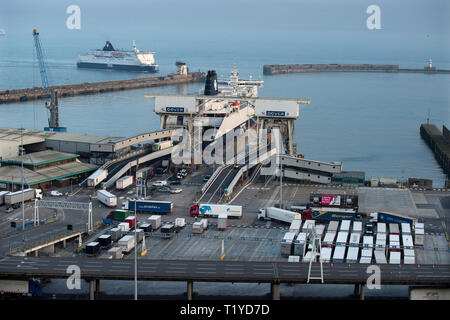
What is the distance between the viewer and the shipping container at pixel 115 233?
27.6 meters

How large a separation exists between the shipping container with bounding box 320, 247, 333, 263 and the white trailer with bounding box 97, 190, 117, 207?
448 inches

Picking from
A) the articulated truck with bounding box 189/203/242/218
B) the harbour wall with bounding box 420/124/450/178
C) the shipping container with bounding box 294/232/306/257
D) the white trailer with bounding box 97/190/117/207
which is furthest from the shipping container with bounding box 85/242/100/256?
the harbour wall with bounding box 420/124/450/178

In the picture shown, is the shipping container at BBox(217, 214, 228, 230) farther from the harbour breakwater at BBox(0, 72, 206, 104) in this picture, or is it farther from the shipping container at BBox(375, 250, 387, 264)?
the harbour breakwater at BBox(0, 72, 206, 104)

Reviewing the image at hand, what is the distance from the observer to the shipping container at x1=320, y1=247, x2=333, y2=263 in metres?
25.0

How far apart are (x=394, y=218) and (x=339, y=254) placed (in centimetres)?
573

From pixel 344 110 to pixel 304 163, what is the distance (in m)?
41.0

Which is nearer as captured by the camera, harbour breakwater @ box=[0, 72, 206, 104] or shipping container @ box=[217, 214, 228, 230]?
shipping container @ box=[217, 214, 228, 230]

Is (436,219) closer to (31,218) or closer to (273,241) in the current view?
(273,241)

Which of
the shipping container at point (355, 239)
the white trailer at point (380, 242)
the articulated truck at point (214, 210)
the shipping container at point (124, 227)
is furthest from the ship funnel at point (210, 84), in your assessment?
the white trailer at point (380, 242)

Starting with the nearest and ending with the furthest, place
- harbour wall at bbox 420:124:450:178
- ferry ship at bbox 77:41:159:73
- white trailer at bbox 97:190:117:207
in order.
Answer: white trailer at bbox 97:190:117:207, harbour wall at bbox 420:124:450:178, ferry ship at bbox 77:41:159:73

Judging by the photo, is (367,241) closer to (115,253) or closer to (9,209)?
(115,253)

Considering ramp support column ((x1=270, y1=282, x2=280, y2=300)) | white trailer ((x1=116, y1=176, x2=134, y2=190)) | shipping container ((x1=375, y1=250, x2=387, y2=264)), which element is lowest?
ramp support column ((x1=270, y1=282, x2=280, y2=300))

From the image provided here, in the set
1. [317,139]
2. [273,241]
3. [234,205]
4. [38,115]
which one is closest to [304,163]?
[234,205]

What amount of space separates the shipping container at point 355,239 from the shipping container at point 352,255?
0.56 m
